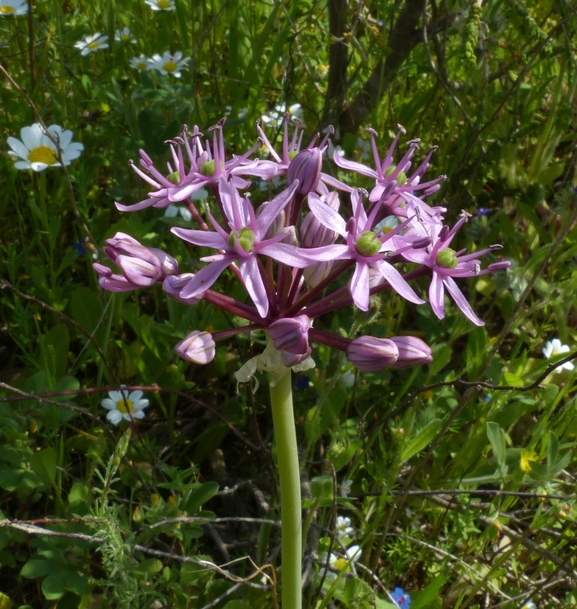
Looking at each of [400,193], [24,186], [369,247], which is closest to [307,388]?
[400,193]

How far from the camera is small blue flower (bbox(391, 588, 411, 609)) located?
87.0 inches

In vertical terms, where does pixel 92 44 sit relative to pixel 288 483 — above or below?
above

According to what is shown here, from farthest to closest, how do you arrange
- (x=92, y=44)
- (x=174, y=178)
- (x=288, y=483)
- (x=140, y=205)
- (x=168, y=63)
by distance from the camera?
1. (x=92, y=44)
2. (x=168, y=63)
3. (x=174, y=178)
4. (x=140, y=205)
5. (x=288, y=483)

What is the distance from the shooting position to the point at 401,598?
2238mm

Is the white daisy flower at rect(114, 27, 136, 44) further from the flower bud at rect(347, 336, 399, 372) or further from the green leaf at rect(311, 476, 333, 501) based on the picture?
the flower bud at rect(347, 336, 399, 372)

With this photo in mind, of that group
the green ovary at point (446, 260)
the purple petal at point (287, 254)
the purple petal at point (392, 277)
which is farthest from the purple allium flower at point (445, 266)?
the purple petal at point (287, 254)

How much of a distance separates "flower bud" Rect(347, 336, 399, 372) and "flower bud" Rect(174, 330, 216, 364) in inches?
12.3

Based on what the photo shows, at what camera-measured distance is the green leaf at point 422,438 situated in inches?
83.7

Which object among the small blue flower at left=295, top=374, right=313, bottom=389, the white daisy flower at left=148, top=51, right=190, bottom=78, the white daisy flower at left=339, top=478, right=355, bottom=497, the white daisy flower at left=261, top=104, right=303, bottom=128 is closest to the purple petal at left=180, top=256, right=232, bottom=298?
the white daisy flower at left=339, top=478, right=355, bottom=497

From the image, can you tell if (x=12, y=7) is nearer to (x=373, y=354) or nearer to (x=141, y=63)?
(x=141, y=63)

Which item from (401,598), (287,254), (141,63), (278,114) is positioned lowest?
(401,598)

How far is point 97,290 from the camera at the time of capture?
2.86 meters

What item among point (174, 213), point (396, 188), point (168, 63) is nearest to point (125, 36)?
point (168, 63)

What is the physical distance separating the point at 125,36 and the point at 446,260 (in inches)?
110
